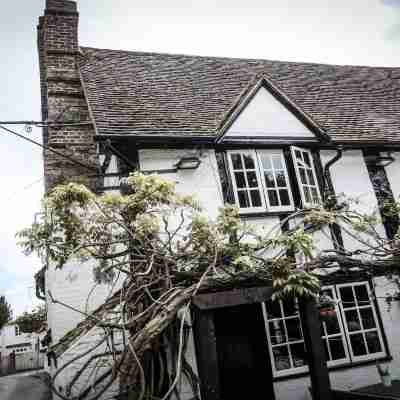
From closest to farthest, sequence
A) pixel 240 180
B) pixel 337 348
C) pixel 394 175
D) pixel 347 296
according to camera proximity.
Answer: pixel 337 348 → pixel 347 296 → pixel 240 180 → pixel 394 175

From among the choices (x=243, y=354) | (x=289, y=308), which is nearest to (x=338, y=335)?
(x=289, y=308)

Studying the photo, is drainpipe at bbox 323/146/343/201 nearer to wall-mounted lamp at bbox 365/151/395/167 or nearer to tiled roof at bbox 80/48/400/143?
tiled roof at bbox 80/48/400/143

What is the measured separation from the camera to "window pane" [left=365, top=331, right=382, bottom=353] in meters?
7.84

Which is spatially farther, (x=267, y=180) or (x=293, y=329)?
(x=267, y=180)

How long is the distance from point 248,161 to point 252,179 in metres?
0.47

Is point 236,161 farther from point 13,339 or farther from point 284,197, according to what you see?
point 13,339

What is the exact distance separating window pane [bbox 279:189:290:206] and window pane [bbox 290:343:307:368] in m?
3.10

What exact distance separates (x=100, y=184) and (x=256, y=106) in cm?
450

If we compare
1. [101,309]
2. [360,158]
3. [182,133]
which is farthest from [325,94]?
[101,309]

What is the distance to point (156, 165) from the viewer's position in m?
Result: 7.86

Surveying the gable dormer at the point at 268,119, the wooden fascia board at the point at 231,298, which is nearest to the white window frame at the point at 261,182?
the gable dormer at the point at 268,119

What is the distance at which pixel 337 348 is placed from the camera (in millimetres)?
7695

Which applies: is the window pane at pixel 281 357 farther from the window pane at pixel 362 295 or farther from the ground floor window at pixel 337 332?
the window pane at pixel 362 295

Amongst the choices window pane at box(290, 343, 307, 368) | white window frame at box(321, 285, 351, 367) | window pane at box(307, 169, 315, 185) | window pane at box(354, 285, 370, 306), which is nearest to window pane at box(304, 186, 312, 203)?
window pane at box(307, 169, 315, 185)
